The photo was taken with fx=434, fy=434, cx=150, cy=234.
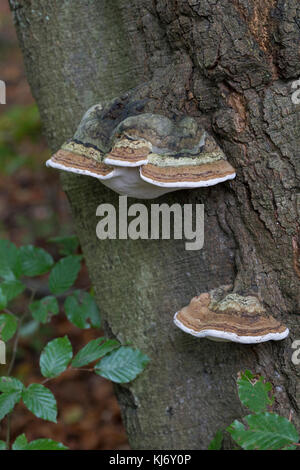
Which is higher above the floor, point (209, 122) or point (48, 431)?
point (209, 122)


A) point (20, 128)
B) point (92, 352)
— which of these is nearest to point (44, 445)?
point (92, 352)

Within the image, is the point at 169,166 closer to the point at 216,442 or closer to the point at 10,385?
the point at 10,385

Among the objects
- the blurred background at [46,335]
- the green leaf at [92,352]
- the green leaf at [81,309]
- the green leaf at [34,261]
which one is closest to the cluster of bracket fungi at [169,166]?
the green leaf at [92,352]

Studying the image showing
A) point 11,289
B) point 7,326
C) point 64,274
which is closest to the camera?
point 7,326

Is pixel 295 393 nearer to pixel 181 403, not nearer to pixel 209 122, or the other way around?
pixel 181 403

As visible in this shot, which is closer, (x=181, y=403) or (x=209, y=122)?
(x=209, y=122)

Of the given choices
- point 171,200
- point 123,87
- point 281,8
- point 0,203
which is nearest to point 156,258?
point 171,200
